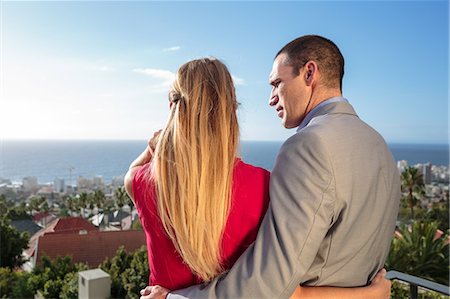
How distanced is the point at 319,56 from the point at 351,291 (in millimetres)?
587

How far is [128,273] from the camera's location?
11141mm

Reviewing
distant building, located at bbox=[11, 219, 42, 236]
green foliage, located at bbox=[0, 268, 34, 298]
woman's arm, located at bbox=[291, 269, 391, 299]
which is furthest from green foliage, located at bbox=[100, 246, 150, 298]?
woman's arm, located at bbox=[291, 269, 391, 299]

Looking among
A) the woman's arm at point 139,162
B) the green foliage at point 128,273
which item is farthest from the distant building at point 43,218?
the woman's arm at point 139,162

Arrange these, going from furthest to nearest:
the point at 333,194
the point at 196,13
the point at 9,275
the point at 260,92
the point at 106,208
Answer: the point at 106,208, the point at 9,275, the point at 196,13, the point at 260,92, the point at 333,194

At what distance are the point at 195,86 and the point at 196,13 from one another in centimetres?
680

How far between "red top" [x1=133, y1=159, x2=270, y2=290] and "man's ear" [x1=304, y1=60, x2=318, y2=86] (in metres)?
0.31

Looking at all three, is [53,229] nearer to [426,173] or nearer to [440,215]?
[440,215]

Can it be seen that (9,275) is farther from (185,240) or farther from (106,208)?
(185,240)

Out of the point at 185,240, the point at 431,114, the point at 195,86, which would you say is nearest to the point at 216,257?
the point at 185,240

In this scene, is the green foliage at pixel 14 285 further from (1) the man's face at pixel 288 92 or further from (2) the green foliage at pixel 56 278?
(1) the man's face at pixel 288 92

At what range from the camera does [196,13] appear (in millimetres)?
7242

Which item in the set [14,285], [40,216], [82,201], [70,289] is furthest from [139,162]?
[82,201]

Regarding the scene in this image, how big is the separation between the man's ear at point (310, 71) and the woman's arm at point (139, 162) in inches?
16.3

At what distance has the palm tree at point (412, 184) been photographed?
1677cm
